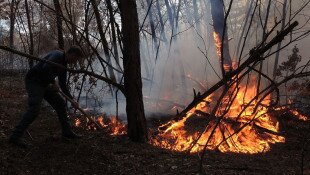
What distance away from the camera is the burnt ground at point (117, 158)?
466cm

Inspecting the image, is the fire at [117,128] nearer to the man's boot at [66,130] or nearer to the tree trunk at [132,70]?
the tree trunk at [132,70]

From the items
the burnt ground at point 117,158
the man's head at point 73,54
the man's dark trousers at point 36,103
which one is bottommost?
the burnt ground at point 117,158

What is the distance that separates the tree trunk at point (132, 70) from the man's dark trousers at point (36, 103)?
1.16 metres

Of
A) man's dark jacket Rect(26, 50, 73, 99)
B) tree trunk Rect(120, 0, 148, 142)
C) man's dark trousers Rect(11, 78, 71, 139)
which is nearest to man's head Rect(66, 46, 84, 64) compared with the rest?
man's dark jacket Rect(26, 50, 73, 99)

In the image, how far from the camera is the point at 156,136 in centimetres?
654

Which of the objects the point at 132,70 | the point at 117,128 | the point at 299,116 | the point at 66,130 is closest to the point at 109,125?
the point at 117,128

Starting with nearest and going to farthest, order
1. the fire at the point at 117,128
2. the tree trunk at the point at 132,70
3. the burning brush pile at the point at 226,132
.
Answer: the tree trunk at the point at 132,70, the burning brush pile at the point at 226,132, the fire at the point at 117,128

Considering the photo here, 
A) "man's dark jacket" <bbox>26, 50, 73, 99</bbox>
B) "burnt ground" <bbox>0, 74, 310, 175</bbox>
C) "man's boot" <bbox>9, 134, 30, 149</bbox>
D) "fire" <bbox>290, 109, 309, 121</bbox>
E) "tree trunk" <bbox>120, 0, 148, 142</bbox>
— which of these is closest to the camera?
"burnt ground" <bbox>0, 74, 310, 175</bbox>

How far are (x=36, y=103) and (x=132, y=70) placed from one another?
1.69 m

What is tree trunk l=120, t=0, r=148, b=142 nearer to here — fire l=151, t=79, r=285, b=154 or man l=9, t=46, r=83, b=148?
fire l=151, t=79, r=285, b=154

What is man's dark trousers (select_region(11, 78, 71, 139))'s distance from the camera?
5176mm

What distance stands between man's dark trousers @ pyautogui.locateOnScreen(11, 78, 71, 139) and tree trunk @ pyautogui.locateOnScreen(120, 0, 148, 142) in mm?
1156

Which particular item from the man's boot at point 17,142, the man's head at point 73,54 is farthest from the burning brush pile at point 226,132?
the man's boot at point 17,142

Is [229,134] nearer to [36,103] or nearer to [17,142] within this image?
[36,103]
